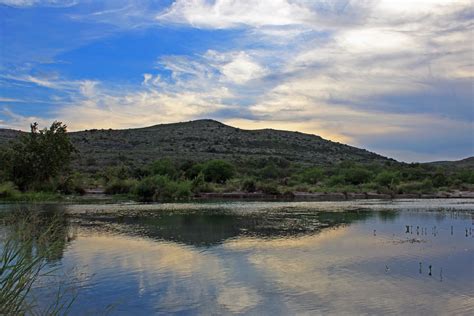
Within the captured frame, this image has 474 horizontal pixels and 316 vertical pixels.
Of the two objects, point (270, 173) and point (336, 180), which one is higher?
point (270, 173)

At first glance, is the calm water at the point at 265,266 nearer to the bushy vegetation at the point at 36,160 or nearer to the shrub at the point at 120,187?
the bushy vegetation at the point at 36,160

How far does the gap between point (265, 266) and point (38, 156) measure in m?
37.6

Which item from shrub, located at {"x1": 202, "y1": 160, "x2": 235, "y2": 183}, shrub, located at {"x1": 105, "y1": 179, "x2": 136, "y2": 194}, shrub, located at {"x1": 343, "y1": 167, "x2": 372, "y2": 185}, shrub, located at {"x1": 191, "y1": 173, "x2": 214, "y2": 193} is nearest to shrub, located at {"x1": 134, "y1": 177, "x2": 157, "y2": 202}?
shrub, located at {"x1": 105, "y1": 179, "x2": 136, "y2": 194}

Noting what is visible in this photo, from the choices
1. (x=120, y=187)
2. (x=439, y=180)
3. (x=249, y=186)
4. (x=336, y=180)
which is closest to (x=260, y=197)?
(x=249, y=186)

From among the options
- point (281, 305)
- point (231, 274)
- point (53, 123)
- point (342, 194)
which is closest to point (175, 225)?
point (231, 274)

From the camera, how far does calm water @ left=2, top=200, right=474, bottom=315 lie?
12703 mm

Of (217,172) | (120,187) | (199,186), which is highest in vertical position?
(217,172)

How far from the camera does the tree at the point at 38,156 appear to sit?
162ft

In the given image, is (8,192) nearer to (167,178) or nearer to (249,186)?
(167,178)

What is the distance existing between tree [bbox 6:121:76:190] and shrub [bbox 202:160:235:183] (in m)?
20.4

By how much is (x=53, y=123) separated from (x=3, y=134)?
54479 mm

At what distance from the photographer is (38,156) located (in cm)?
4925

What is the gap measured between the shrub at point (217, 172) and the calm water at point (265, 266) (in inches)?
1400

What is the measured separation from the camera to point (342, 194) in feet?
201
